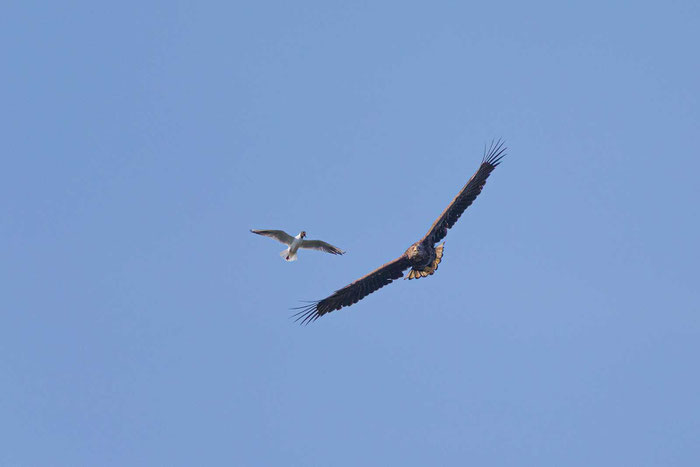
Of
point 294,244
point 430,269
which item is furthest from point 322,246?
point 430,269

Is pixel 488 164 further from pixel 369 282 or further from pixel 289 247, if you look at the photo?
pixel 289 247

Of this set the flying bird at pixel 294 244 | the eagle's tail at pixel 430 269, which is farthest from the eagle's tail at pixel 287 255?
the eagle's tail at pixel 430 269

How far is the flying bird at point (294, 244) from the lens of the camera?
35.0 meters

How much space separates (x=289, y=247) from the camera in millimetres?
35094

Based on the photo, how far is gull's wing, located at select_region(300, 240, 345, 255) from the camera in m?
35.5

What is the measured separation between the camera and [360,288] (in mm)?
33125

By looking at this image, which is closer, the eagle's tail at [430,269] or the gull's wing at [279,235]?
the eagle's tail at [430,269]

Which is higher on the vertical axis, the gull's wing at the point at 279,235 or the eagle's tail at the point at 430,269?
the gull's wing at the point at 279,235

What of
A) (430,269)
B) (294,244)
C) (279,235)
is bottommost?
(430,269)

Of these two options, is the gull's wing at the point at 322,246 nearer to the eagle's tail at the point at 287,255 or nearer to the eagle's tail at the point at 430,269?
the eagle's tail at the point at 287,255

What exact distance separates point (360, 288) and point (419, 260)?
2.51 meters

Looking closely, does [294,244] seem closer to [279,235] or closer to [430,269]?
[279,235]

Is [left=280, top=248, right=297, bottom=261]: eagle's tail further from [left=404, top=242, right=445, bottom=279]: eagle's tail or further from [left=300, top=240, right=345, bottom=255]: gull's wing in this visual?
[left=404, top=242, right=445, bottom=279]: eagle's tail

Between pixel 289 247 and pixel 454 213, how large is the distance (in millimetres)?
6679
